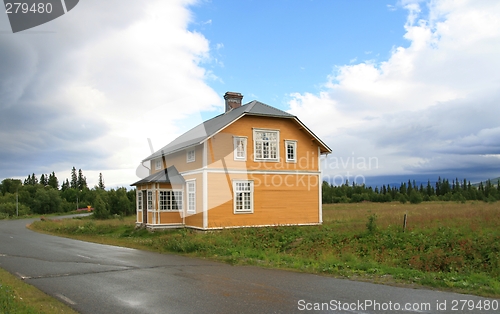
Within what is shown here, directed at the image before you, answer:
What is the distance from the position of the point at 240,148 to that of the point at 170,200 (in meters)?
5.90

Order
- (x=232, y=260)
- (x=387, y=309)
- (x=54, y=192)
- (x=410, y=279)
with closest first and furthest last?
(x=387, y=309) → (x=410, y=279) → (x=232, y=260) → (x=54, y=192)

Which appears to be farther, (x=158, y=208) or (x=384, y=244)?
(x=158, y=208)

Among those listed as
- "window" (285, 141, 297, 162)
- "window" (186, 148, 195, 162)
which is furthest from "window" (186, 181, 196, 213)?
"window" (285, 141, 297, 162)

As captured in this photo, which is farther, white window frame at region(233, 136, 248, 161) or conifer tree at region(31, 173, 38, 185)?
conifer tree at region(31, 173, 38, 185)

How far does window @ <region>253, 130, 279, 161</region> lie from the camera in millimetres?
26891

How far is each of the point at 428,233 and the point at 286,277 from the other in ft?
29.1

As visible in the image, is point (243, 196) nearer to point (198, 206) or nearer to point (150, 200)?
point (198, 206)

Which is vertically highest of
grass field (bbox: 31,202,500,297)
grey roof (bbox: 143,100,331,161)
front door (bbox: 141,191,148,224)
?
grey roof (bbox: 143,100,331,161)

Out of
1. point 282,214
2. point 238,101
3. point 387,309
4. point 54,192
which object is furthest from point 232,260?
point 54,192

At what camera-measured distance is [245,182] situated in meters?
26.2

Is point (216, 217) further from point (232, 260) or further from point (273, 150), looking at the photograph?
point (232, 260)

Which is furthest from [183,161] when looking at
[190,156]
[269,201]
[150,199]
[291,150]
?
[291,150]

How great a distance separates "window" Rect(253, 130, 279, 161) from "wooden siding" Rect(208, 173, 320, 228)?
1.24 m

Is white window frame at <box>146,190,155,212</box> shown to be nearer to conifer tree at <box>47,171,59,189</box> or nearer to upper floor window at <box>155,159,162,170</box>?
upper floor window at <box>155,159,162,170</box>
